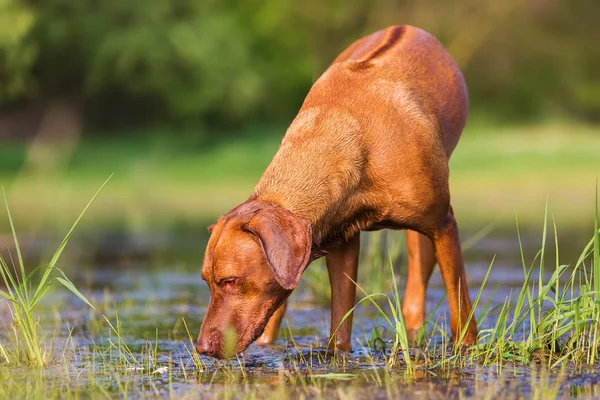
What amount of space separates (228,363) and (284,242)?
1065mm

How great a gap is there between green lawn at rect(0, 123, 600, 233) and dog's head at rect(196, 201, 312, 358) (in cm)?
882

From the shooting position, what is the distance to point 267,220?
5066 mm

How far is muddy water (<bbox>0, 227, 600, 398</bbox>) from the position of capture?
16.4 ft

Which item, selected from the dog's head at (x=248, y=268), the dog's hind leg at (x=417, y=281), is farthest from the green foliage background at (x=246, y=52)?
the dog's head at (x=248, y=268)

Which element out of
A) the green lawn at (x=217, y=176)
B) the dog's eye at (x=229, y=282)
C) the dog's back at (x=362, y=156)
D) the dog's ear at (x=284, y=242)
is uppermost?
the dog's back at (x=362, y=156)

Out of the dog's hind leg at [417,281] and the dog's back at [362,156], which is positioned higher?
the dog's back at [362,156]

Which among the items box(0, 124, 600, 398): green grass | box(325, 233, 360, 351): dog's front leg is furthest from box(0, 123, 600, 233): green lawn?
box(325, 233, 360, 351): dog's front leg

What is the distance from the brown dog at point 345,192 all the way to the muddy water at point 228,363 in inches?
11.4

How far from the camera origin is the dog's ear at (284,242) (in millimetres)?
5012

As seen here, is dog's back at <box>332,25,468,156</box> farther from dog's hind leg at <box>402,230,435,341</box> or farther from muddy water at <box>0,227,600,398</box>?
muddy water at <box>0,227,600,398</box>

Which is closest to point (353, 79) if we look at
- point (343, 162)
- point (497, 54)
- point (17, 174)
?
point (343, 162)

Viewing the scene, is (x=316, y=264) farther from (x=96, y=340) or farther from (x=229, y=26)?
(x=229, y=26)

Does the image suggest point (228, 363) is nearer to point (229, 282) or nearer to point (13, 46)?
point (229, 282)

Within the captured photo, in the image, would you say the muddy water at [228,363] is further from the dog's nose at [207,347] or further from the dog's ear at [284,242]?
the dog's ear at [284,242]
